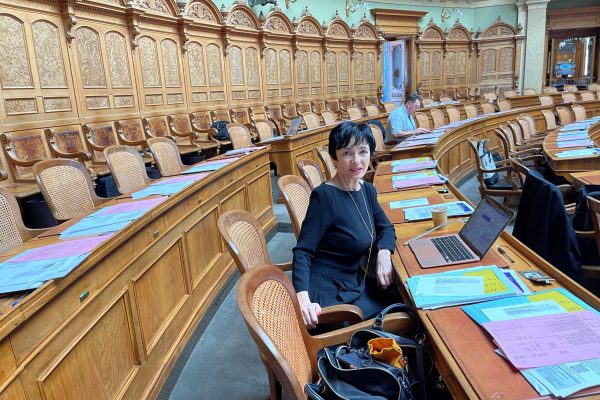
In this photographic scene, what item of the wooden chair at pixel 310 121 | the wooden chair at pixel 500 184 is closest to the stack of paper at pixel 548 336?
the wooden chair at pixel 500 184

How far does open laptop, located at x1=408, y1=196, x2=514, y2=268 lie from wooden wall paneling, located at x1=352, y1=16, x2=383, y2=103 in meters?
10.00

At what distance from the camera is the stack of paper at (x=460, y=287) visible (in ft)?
4.44

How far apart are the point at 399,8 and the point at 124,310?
12868 mm

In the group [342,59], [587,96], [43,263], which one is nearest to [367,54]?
[342,59]

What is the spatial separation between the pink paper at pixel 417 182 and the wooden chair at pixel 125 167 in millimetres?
1815

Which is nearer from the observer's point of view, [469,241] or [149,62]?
[469,241]

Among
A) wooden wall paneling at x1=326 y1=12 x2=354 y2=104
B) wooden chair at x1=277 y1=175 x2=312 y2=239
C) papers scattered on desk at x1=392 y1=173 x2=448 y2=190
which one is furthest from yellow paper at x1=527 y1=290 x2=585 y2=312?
wooden wall paneling at x1=326 y1=12 x2=354 y2=104

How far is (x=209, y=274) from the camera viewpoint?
2.83 metres

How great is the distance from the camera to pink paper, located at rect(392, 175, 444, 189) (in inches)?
116

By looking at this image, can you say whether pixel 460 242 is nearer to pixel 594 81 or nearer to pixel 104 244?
pixel 104 244

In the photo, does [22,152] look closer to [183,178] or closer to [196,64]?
[183,178]

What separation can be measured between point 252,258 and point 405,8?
12.9 meters

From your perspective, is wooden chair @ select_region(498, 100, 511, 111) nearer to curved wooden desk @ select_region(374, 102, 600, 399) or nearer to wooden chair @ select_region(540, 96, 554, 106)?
wooden chair @ select_region(540, 96, 554, 106)

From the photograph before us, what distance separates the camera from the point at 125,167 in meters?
3.41
